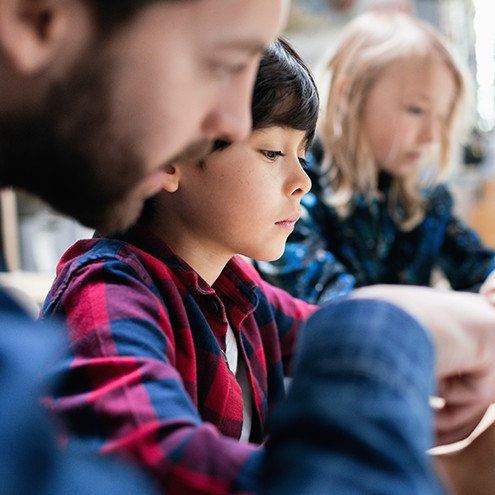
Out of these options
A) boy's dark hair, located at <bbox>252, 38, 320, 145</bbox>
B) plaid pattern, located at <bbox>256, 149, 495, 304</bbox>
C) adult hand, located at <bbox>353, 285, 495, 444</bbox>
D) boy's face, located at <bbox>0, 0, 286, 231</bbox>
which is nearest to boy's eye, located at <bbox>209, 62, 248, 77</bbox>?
boy's face, located at <bbox>0, 0, 286, 231</bbox>

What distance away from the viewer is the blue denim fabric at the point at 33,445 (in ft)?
0.90

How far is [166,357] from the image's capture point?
1.67 ft

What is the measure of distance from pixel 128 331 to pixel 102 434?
0.09 metres

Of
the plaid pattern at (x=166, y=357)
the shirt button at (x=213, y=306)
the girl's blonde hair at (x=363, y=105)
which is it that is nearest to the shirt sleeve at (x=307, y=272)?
the girl's blonde hair at (x=363, y=105)

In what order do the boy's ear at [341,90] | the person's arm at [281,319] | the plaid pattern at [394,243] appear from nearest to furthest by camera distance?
1. the person's arm at [281,319]
2. the plaid pattern at [394,243]
3. the boy's ear at [341,90]

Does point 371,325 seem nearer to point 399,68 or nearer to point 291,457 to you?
point 291,457

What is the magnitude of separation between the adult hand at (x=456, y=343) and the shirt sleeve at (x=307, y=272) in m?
0.59

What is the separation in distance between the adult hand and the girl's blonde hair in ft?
2.98

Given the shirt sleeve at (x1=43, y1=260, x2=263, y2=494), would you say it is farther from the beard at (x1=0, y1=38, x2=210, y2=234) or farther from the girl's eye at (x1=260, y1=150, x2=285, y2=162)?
the girl's eye at (x1=260, y1=150, x2=285, y2=162)

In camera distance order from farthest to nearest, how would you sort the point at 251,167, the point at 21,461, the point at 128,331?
the point at 251,167
the point at 128,331
the point at 21,461

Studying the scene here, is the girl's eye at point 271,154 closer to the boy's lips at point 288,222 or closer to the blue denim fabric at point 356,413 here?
the boy's lips at point 288,222

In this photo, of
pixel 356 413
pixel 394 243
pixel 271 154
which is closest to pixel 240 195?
pixel 271 154

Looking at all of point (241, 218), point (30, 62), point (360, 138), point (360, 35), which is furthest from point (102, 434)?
point (360, 35)

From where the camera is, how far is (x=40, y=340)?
0.32 metres
